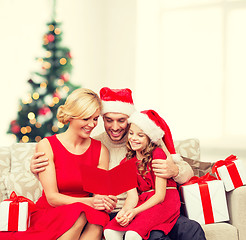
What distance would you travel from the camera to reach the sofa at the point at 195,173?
2184 millimetres

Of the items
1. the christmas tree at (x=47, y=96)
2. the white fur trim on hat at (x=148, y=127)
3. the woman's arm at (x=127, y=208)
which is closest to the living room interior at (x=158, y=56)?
the christmas tree at (x=47, y=96)

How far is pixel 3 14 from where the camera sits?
465 centimetres

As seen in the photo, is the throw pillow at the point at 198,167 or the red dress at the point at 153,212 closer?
the red dress at the point at 153,212

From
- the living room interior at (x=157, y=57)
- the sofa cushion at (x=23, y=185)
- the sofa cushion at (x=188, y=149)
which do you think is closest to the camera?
the sofa cushion at (x=23, y=185)

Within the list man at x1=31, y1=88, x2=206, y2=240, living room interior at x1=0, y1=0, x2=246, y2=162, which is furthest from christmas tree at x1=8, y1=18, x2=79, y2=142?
man at x1=31, y1=88, x2=206, y2=240

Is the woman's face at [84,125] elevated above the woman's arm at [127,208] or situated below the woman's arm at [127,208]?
above

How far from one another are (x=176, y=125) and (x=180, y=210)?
243 centimetres

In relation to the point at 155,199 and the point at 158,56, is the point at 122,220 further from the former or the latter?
the point at 158,56

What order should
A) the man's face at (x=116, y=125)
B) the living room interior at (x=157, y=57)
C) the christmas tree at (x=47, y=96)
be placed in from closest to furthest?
the man's face at (x=116, y=125)
the christmas tree at (x=47, y=96)
the living room interior at (x=157, y=57)

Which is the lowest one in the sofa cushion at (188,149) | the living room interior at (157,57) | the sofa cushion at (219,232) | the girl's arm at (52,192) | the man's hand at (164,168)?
the sofa cushion at (219,232)

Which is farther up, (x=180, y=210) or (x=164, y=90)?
(x=164, y=90)

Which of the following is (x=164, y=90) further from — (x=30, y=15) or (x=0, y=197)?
(x=0, y=197)

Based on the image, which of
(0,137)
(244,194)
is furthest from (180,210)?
(0,137)

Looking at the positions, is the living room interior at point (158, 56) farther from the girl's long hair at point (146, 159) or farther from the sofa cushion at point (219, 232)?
the girl's long hair at point (146, 159)
